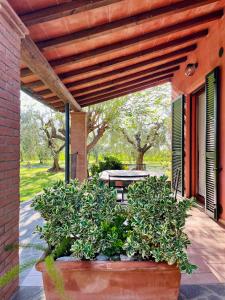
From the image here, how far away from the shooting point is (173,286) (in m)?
1.71

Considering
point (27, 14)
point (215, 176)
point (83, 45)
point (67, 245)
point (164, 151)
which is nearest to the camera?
point (67, 245)

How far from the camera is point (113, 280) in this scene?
169cm

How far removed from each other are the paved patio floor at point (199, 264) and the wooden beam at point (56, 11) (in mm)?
2127

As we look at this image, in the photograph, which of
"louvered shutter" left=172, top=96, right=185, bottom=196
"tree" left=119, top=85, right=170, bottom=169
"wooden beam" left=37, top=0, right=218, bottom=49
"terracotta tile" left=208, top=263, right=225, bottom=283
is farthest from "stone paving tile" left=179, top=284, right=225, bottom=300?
"tree" left=119, top=85, right=170, bottom=169

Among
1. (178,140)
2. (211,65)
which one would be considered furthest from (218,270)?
(178,140)

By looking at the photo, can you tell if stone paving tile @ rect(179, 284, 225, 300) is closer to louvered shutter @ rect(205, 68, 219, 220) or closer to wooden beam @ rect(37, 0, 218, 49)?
louvered shutter @ rect(205, 68, 219, 220)

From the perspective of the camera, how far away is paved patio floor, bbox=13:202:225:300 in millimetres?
2092

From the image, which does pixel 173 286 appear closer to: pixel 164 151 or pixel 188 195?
pixel 188 195

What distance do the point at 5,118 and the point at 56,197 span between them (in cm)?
66

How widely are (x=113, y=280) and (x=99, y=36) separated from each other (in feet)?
7.88

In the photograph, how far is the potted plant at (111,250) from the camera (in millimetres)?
1671

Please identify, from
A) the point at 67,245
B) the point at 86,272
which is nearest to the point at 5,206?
the point at 67,245

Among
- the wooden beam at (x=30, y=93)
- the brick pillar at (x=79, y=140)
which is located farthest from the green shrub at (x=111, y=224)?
the brick pillar at (x=79, y=140)

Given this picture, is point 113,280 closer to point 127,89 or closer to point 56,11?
point 56,11
